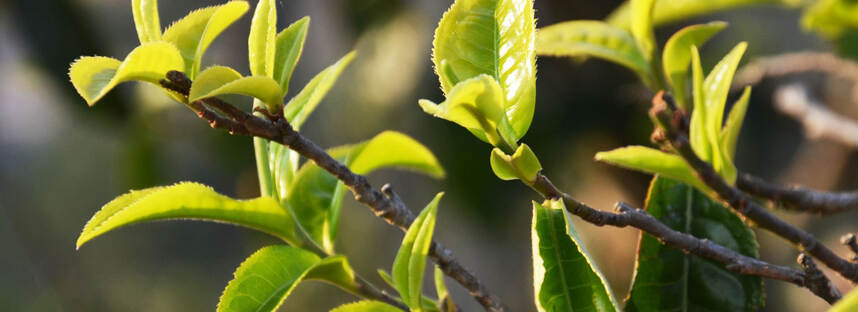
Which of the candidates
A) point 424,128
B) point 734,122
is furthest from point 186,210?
point 424,128

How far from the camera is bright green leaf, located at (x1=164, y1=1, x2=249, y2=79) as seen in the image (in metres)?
0.42

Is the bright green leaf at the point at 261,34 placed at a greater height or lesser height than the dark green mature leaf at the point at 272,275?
greater

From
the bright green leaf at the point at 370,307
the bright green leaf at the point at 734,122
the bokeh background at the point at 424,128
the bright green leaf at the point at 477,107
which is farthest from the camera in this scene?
the bokeh background at the point at 424,128

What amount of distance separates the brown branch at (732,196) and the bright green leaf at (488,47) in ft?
0.54

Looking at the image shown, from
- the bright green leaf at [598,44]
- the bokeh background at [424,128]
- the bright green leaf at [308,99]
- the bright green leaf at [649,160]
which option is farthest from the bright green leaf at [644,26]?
the bokeh background at [424,128]

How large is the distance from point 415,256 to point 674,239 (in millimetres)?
153

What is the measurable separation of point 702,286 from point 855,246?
100mm

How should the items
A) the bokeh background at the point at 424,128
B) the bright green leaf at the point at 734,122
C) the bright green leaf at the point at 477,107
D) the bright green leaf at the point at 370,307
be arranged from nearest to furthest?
1. the bright green leaf at the point at 477,107
2. the bright green leaf at the point at 370,307
3. the bright green leaf at the point at 734,122
4. the bokeh background at the point at 424,128

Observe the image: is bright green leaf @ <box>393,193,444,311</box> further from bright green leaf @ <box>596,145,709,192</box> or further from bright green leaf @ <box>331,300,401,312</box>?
bright green leaf @ <box>596,145,709,192</box>

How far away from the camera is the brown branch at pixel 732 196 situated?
50 centimetres

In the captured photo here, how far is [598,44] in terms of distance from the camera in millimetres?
645

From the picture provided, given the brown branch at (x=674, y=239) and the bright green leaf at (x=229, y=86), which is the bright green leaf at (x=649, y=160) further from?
the bright green leaf at (x=229, y=86)

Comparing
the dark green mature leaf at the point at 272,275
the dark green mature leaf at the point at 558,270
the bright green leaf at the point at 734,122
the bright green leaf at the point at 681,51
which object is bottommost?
the dark green mature leaf at the point at 272,275

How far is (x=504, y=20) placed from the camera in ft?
1.42
